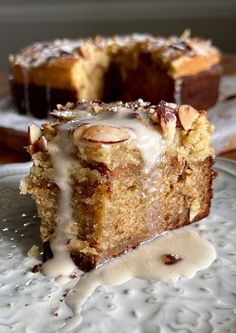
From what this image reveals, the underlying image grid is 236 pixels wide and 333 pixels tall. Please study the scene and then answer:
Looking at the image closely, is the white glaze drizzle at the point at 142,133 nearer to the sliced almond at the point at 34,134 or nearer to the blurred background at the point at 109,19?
the sliced almond at the point at 34,134

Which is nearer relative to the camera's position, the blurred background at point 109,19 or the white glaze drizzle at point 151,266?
the white glaze drizzle at point 151,266

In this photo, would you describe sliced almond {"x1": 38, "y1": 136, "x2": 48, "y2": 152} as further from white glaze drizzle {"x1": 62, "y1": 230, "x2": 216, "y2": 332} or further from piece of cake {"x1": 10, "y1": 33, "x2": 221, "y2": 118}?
piece of cake {"x1": 10, "y1": 33, "x2": 221, "y2": 118}

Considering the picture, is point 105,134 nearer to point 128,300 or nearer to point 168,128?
point 168,128

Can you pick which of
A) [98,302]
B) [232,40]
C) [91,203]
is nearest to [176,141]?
[91,203]

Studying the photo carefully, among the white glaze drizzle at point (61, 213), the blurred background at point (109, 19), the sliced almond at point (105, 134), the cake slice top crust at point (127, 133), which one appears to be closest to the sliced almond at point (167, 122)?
the cake slice top crust at point (127, 133)

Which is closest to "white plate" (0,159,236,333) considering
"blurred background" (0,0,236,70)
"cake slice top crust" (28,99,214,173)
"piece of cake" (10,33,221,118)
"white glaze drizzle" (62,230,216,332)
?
"white glaze drizzle" (62,230,216,332)

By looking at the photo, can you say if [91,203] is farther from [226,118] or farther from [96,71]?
[96,71]
